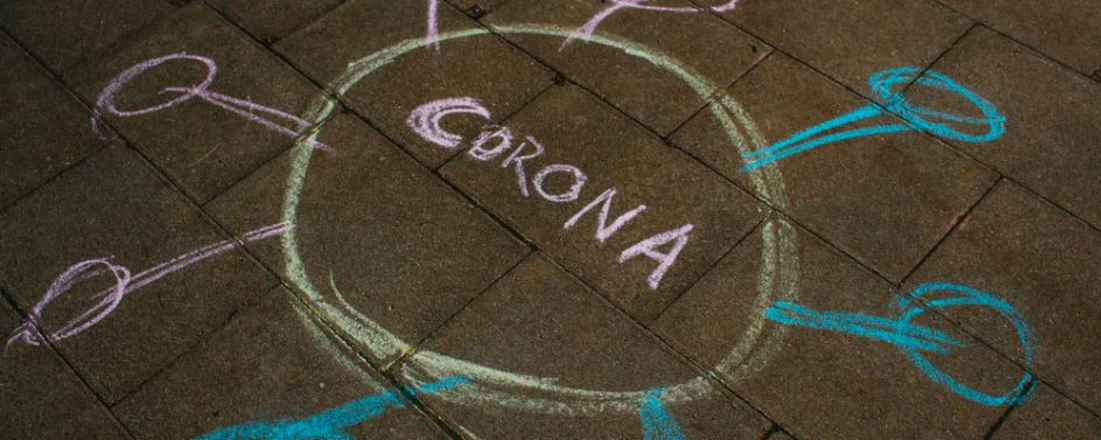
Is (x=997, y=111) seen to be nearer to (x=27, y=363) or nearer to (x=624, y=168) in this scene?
(x=624, y=168)

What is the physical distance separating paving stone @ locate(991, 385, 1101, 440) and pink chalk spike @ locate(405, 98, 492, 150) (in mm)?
2765

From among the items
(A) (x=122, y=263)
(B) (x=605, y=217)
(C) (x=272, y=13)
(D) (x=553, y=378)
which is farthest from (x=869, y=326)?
(C) (x=272, y=13)

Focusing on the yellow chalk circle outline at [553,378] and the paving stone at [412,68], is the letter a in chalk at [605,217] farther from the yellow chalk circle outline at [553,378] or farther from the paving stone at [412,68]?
the paving stone at [412,68]

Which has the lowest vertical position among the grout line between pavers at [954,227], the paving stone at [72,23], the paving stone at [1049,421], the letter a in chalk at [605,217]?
the paving stone at [1049,421]

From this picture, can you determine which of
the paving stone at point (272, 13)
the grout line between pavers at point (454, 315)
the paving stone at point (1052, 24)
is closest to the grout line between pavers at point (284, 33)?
the paving stone at point (272, 13)

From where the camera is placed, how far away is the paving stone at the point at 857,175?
171 inches

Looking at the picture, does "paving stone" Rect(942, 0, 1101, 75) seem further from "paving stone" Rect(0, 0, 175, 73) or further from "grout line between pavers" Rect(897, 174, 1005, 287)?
"paving stone" Rect(0, 0, 175, 73)

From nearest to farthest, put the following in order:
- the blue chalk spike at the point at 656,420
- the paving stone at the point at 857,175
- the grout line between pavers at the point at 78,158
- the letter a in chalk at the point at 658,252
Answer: the blue chalk spike at the point at 656,420
the letter a in chalk at the point at 658,252
the paving stone at the point at 857,175
the grout line between pavers at the point at 78,158

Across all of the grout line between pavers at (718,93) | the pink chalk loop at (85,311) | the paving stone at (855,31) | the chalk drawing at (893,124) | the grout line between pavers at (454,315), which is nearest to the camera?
the grout line between pavers at (454,315)

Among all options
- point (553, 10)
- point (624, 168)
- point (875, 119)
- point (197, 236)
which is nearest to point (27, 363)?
point (197, 236)

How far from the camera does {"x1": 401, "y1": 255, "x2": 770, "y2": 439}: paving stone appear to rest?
372 cm

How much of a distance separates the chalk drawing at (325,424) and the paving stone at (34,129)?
184 cm

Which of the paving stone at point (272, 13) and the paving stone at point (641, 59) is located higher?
the paving stone at point (272, 13)

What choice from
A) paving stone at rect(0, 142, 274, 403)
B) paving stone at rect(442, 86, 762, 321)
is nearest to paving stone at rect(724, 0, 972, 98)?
paving stone at rect(442, 86, 762, 321)
